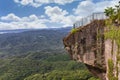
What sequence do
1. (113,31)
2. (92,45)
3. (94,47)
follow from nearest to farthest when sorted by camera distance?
(113,31), (94,47), (92,45)

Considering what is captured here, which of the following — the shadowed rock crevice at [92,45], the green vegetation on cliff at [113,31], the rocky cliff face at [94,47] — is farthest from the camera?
the shadowed rock crevice at [92,45]

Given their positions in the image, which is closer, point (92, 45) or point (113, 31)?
point (113, 31)

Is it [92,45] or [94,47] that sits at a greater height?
[92,45]

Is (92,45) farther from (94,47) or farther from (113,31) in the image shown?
(113,31)

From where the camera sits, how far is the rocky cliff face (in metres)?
37.8

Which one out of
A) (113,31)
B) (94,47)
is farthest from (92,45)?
(113,31)

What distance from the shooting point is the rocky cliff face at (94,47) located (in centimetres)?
3775

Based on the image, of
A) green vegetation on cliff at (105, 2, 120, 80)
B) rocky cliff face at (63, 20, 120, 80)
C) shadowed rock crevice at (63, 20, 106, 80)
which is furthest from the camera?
shadowed rock crevice at (63, 20, 106, 80)

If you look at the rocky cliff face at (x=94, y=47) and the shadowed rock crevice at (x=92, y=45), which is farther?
the shadowed rock crevice at (x=92, y=45)

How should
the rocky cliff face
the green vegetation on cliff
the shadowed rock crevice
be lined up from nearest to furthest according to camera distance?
1. the green vegetation on cliff
2. the rocky cliff face
3. the shadowed rock crevice

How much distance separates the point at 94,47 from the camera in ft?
129

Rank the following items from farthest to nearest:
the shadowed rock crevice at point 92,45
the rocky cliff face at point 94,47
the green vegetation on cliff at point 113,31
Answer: the shadowed rock crevice at point 92,45
the rocky cliff face at point 94,47
the green vegetation on cliff at point 113,31

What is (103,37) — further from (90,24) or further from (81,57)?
(81,57)

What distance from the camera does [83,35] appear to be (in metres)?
40.9
